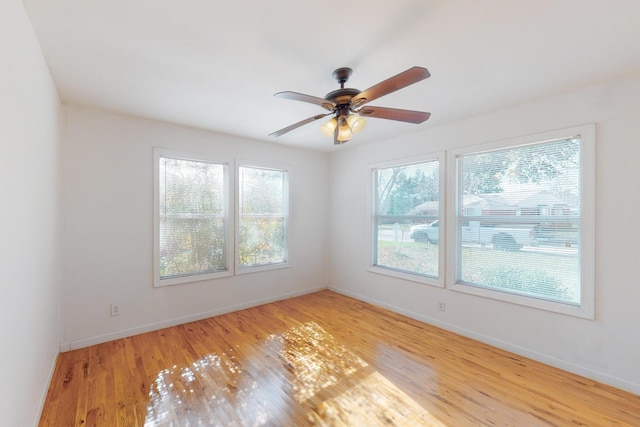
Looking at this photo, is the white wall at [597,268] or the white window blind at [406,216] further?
the white window blind at [406,216]

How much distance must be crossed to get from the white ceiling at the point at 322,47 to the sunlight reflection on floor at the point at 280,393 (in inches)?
99.1

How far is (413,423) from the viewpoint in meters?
1.87

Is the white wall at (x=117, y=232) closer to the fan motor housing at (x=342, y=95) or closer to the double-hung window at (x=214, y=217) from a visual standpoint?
the double-hung window at (x=214, y=217)

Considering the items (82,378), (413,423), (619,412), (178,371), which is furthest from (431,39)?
(82,378)

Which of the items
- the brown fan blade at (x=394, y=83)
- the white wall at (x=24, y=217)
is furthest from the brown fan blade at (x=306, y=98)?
the white wall at (x=24, y=217)

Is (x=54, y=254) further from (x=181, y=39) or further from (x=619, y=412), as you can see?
(x=619, y=412)

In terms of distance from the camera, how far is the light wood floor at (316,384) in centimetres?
192

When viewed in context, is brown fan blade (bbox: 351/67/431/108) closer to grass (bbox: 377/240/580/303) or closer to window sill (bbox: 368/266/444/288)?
grass (bbox: 377/240/580/303)

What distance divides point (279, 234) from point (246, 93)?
8.14 feet

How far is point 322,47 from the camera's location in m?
1.86

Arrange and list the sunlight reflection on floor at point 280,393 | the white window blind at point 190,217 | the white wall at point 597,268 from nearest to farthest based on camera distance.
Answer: the sunlight reflection on floor at point 280,393 < the white wall at point 597,268 < the white window blind at point 190,217

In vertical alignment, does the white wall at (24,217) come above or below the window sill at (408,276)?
above

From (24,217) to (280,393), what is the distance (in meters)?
2.05

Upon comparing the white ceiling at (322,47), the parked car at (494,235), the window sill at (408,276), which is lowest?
the window sill at (408,276)
